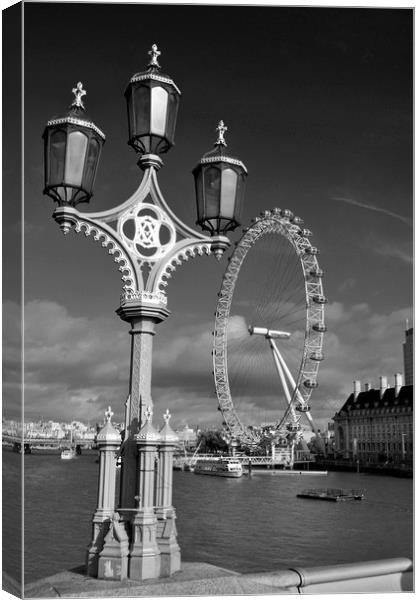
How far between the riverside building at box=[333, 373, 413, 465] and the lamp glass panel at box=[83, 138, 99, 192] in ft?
101

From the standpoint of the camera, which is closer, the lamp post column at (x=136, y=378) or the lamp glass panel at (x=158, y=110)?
the lamp post column at (x=136, y=378)

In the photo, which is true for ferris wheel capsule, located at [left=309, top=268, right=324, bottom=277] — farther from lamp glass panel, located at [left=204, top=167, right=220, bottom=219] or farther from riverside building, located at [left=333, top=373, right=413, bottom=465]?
lamp glass panel, located at [left=204, top=167, right=220, bottom=219]

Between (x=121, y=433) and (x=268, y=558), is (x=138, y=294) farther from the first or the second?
(x=268, y=558)

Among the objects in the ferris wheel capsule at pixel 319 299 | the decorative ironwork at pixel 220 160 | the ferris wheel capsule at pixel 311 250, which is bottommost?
the decorative ironwork at pixel 220 160

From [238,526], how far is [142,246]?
13827 mm

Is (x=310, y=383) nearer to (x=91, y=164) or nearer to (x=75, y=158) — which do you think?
(x=91, y=164)

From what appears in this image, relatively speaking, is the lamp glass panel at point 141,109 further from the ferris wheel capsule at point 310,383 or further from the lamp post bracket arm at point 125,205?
the ferris wheel capsule at point 310,383

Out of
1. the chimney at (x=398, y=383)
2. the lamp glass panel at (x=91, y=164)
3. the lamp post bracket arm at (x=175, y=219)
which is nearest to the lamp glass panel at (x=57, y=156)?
the lamp glass panel at (x=91, y=164)

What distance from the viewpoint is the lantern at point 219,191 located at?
386cm

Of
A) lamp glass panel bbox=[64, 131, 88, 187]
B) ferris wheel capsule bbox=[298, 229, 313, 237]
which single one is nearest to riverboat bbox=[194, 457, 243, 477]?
ferris wheel capsule bbox=[298, 229, 313, 237]

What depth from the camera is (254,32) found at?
5.08m

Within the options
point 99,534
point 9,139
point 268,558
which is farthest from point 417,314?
point 268,558

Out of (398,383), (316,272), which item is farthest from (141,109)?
(398,383)

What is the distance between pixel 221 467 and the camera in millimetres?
39031
